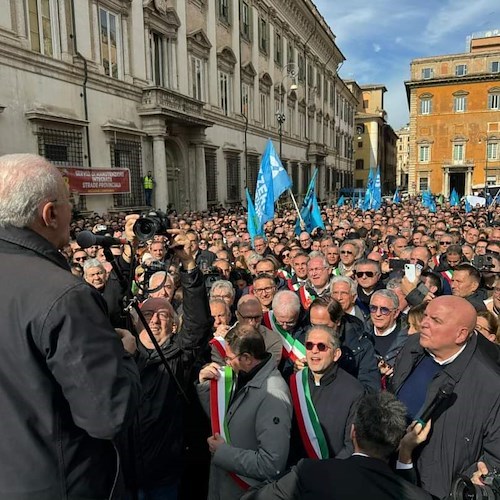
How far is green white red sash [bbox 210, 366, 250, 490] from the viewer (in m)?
2.54

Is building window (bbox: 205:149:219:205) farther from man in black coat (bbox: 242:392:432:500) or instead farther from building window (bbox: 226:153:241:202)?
man in black coat (bbox: 242:392:432:500)

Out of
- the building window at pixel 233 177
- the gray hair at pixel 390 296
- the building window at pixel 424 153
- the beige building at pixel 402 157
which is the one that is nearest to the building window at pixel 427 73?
the building window at pixel 424 153

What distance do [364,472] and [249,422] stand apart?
2.66 feet

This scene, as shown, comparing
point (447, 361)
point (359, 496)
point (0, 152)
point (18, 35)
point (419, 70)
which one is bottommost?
point (359, 496)

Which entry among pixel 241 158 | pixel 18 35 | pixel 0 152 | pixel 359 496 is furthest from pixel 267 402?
pixel 241 158

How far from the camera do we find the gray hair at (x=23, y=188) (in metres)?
1.37

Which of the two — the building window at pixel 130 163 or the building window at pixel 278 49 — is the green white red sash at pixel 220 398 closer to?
the building window at pixel 130 163

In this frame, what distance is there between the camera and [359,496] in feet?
5.57

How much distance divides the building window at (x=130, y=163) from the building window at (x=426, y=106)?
46.1m

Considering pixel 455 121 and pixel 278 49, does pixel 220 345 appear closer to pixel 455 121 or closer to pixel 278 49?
pixel 278 49

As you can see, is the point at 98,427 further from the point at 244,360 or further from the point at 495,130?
the point at 495,130

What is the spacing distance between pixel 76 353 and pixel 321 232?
35.0 feet

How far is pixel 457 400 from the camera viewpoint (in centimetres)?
231

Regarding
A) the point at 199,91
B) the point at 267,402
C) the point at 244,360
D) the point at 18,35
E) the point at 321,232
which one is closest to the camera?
the point at 267,402
